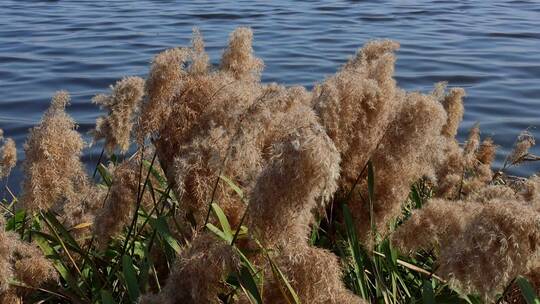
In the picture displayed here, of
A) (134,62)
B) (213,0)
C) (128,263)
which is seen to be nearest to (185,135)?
(128,263)

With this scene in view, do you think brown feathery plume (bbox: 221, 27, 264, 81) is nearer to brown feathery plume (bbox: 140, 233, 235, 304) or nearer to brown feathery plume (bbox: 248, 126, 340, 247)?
brown feathery plume (bbox: 140, 233, 235, 304)

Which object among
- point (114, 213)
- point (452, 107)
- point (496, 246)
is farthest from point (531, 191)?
point (452, 107)

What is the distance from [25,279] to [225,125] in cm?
86

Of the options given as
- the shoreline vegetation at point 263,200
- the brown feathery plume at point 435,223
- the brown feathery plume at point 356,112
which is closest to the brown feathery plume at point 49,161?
the shoreline vegetation at point 263,200

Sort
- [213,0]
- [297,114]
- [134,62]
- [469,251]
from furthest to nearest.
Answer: [213,0], [134,62], [297,114], [469,251]

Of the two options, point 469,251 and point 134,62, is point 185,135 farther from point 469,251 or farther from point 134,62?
point 134,62

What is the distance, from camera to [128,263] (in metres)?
2.38

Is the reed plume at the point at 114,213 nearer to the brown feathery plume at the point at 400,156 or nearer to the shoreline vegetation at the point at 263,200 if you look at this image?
the shoreline vegetation at the point at 263,200

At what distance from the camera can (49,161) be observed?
7.43 feet

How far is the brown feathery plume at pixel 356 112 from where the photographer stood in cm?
230

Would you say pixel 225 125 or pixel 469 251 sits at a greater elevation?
pixel 225 125

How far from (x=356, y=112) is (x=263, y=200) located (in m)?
0.87

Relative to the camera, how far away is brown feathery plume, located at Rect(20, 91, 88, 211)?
2256mm

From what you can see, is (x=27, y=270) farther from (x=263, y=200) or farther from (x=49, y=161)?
(x=263, y=200)
